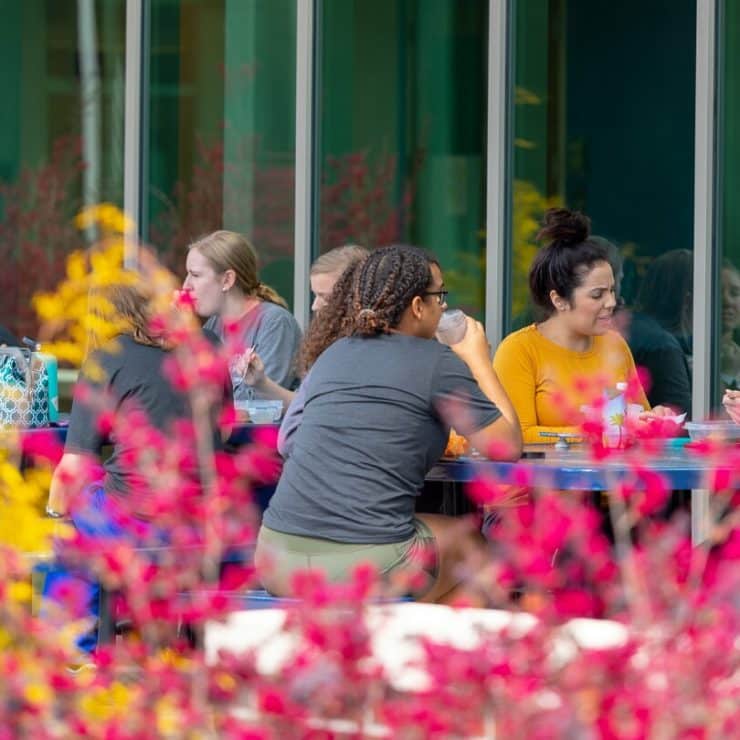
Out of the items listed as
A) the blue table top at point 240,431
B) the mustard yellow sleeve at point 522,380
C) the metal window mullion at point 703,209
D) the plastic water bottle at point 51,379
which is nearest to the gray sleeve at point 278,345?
the blue table top at point 240,431

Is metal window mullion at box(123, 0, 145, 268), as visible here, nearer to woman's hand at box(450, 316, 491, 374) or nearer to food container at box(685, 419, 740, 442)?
woman's hand at box(450, 316, 491, 374)

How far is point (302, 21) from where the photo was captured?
7.75 metres

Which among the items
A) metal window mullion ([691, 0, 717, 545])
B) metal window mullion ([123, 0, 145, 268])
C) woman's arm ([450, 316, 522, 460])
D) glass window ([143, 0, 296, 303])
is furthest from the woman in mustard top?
metal window mullion ([123, 0, 145, 268])

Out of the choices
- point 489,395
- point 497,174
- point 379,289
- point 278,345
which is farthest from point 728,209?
point 379,289

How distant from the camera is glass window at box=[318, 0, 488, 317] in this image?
7297 mm

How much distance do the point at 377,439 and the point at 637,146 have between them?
2.82 meters

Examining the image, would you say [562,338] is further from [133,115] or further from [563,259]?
[133,115]

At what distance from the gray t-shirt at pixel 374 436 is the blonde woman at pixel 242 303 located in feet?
6.25

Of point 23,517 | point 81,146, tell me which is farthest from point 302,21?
point 23,517

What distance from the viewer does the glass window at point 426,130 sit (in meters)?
7.30

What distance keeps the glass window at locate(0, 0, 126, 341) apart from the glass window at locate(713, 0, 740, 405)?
3.00m

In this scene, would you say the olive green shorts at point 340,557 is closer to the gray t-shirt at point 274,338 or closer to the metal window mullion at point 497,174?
the gray t-shirt at point 274,338

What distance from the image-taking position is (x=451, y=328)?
5141 mm

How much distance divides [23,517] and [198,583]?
31cm
